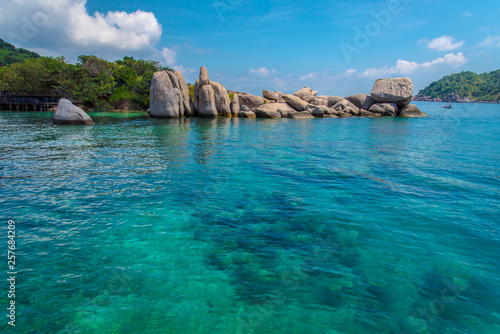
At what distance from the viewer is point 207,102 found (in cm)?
5353

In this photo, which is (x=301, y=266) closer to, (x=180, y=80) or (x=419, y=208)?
(x=419, y=208)

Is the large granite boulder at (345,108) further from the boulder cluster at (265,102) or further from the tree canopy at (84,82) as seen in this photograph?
the tree canopy at (84,82)

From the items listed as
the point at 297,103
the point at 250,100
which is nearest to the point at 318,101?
the point at 297,103

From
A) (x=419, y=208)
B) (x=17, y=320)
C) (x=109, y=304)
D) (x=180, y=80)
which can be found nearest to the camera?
(x=17, y=320)

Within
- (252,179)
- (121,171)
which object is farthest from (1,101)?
(252,179)

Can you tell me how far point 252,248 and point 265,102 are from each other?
61305 millimetres

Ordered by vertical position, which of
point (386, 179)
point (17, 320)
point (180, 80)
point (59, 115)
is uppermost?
point (180, 80)

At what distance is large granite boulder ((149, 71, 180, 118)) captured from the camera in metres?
50.2

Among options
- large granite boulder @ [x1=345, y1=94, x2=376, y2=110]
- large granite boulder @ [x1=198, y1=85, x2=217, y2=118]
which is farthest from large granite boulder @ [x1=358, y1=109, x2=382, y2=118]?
large granite boulder @ [x1=198, y1=85, x2=217, y2=118]

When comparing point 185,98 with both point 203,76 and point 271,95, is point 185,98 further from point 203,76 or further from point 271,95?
point 271,95

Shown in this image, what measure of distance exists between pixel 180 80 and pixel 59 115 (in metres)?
22.9

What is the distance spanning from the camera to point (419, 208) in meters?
10.6

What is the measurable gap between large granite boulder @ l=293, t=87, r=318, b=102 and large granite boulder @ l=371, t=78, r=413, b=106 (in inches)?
574

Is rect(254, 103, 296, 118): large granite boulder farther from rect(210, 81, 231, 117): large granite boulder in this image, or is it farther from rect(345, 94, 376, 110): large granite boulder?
rect(345, 94, 376, 110): large granite boulder
